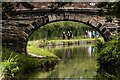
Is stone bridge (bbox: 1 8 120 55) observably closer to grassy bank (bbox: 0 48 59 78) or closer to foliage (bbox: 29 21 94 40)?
grassy bank (bbox: 0 48 59 78)

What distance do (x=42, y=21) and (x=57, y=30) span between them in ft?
57.5

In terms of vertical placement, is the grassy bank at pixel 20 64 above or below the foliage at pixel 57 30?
above

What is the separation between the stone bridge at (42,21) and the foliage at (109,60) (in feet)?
4.50

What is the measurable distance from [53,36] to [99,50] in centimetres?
1914

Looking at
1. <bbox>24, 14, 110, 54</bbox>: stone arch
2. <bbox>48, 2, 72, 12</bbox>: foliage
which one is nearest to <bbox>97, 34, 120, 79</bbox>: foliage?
<bbox>24, 14, 110, 54</bbox>: stone arch

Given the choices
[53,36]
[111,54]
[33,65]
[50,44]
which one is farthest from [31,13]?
[53,36]

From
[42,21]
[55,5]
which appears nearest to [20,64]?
[42,21]

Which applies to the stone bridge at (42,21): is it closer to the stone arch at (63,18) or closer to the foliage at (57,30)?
the stone arch at (63,18)

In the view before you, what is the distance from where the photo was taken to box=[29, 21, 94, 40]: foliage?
95.0 feet

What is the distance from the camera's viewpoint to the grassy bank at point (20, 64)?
10828mm

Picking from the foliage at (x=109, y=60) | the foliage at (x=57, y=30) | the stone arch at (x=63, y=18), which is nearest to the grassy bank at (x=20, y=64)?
the stone arch at (x=63, y=18)

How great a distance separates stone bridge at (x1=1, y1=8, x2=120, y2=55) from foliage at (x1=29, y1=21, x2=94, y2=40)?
1271 cm

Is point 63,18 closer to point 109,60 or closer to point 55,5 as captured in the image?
point 55,5

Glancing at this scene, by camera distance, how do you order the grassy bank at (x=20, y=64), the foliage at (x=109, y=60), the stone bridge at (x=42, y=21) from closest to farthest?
the grassy bank at (x=20, y=64) → the foliage at (x=109, y=60) → the stone bridge at (x=42, y=21)
